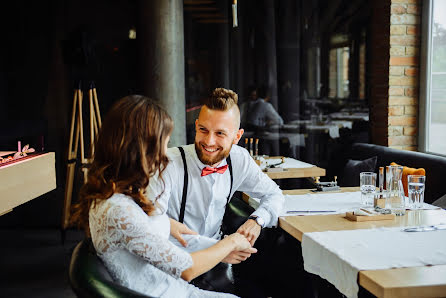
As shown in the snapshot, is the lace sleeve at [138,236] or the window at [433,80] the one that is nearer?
the lace sleeve at [138,236]

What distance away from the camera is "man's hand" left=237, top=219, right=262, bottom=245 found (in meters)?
2.31

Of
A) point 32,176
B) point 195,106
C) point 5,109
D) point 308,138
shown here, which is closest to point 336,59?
point 308,138

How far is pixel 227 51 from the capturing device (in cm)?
584

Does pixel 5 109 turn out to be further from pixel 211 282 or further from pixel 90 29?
pixel 211 282

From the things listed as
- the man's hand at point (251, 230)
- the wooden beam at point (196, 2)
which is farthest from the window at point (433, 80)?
the man's hand at point (251, 230)

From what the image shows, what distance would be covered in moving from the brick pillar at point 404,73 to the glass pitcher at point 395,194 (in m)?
2.42

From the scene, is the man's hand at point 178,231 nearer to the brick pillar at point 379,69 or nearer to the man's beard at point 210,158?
the man's beard at point 210,158

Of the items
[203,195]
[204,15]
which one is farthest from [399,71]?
[203,195]

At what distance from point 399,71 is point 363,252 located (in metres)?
3.31

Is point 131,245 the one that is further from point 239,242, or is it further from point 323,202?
point 323,202

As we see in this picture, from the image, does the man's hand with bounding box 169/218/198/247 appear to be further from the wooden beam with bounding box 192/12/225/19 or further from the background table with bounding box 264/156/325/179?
the wooden beam with bounding box 192/12/225/19

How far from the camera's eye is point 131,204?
1.52 meters

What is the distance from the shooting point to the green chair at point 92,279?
136cm

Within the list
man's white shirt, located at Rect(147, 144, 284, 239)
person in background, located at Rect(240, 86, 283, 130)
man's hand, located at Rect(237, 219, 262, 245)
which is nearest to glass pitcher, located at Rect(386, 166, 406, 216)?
man's white shirt, located at Rect(147, 144, 284, 239)
